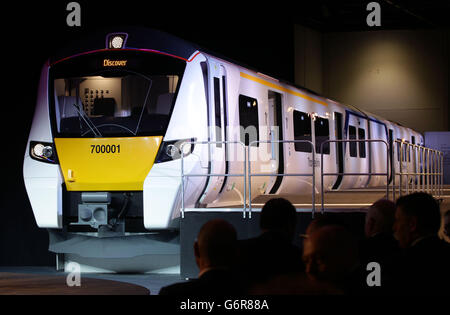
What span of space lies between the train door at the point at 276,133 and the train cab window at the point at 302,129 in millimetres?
836

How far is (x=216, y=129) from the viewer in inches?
415

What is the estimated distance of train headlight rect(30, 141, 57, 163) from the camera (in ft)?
34.6

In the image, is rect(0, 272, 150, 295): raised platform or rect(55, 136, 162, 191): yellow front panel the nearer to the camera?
rect(0, 272, 150, 295): raised platform

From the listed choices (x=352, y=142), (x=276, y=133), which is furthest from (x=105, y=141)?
(x=352, y=142)

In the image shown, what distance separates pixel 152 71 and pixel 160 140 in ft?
3.36

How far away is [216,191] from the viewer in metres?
10.8

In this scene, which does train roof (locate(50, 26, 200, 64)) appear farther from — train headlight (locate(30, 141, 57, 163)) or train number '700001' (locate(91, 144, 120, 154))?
train number '700001' (locate(91, 144, 120, 154))

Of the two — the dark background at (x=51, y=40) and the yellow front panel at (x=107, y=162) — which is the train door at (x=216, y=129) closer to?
the yellow front panel at (x=107, y=162)

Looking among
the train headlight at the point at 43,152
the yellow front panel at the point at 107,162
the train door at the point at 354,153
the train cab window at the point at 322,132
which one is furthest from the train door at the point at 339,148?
the train headlight at the point at 43,152

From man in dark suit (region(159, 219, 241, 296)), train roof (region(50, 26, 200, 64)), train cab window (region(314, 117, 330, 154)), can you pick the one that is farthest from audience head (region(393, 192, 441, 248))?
train cab window (region(314, 117, 330, 154))

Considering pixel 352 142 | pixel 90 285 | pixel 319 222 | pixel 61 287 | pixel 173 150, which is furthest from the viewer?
pixel 352 142

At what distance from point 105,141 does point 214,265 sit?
22.5 feet

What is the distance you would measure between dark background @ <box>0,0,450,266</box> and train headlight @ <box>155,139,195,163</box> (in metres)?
2.38

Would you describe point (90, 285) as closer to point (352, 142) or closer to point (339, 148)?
point (339, 148)
